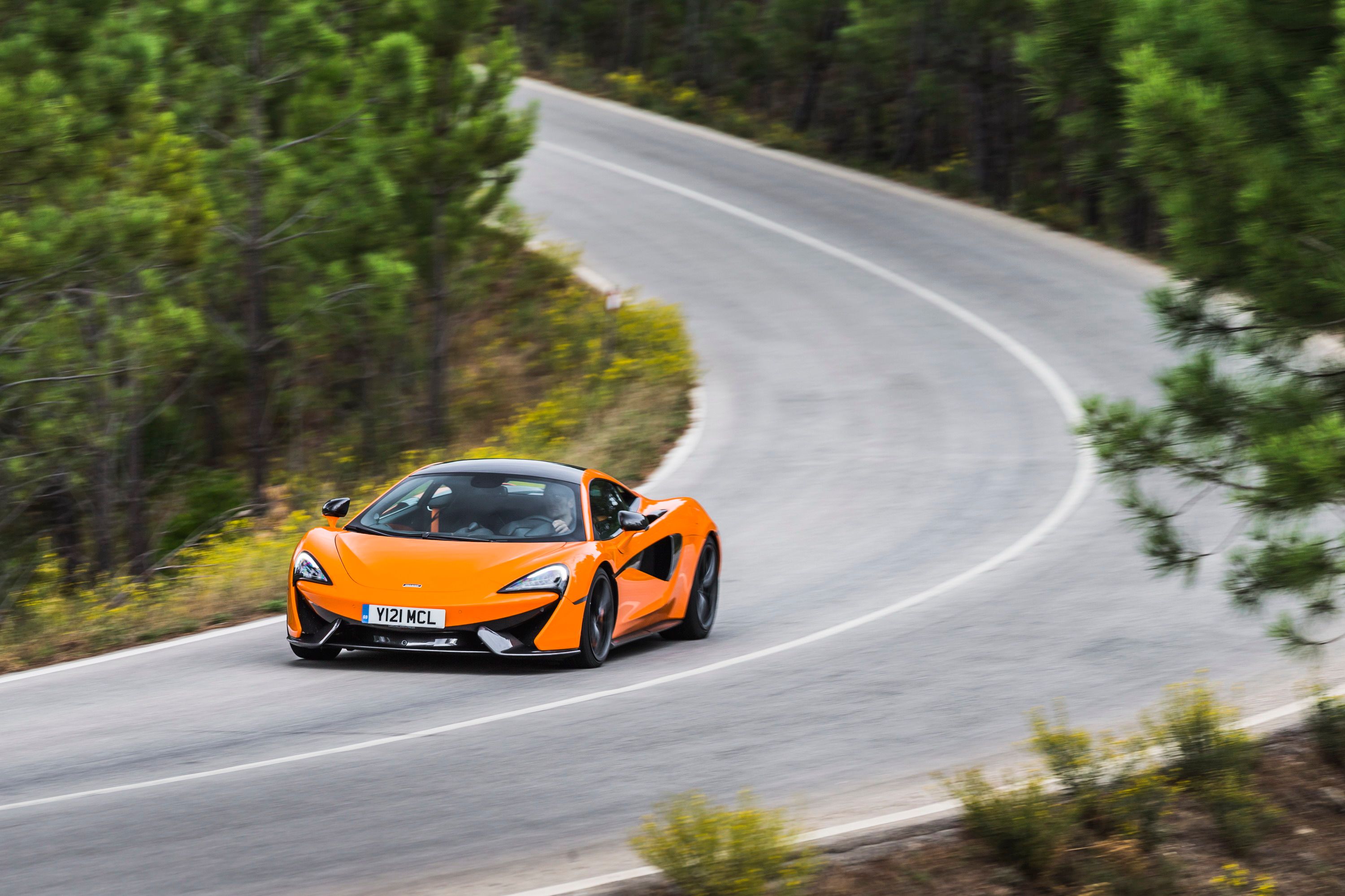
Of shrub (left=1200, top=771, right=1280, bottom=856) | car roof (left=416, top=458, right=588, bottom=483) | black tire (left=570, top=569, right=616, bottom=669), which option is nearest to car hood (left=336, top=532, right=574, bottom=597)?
black tire (left=570, top=569, right=616, bottom=669)

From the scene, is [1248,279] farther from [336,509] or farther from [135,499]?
[135,499]

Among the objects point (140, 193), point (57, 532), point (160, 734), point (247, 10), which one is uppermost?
point (247, 10)

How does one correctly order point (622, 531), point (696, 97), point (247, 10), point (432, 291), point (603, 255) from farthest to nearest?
point (696, 97)
point (603, 255)
point (432, 291)
point (247, 10)
point (622, 531)

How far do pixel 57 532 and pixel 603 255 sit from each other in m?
14.2

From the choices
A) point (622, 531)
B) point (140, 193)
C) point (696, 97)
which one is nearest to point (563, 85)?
point (696, 97)

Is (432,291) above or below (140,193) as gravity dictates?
below

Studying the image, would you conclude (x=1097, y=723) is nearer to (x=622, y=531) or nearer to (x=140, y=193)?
(x=622, y=531)

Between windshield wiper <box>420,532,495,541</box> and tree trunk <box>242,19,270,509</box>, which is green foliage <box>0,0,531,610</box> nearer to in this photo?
tree trunk <box>242,19,270,509</box>

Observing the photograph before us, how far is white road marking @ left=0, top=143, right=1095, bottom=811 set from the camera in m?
7.69

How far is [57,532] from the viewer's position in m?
22.7

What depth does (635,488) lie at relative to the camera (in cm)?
1866

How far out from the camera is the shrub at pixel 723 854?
595 centimetres

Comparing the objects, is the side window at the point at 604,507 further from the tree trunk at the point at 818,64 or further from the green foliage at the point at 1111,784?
the tree trunk at the point at 818,64

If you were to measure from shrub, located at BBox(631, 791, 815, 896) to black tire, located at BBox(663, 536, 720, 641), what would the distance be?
5334 mm
